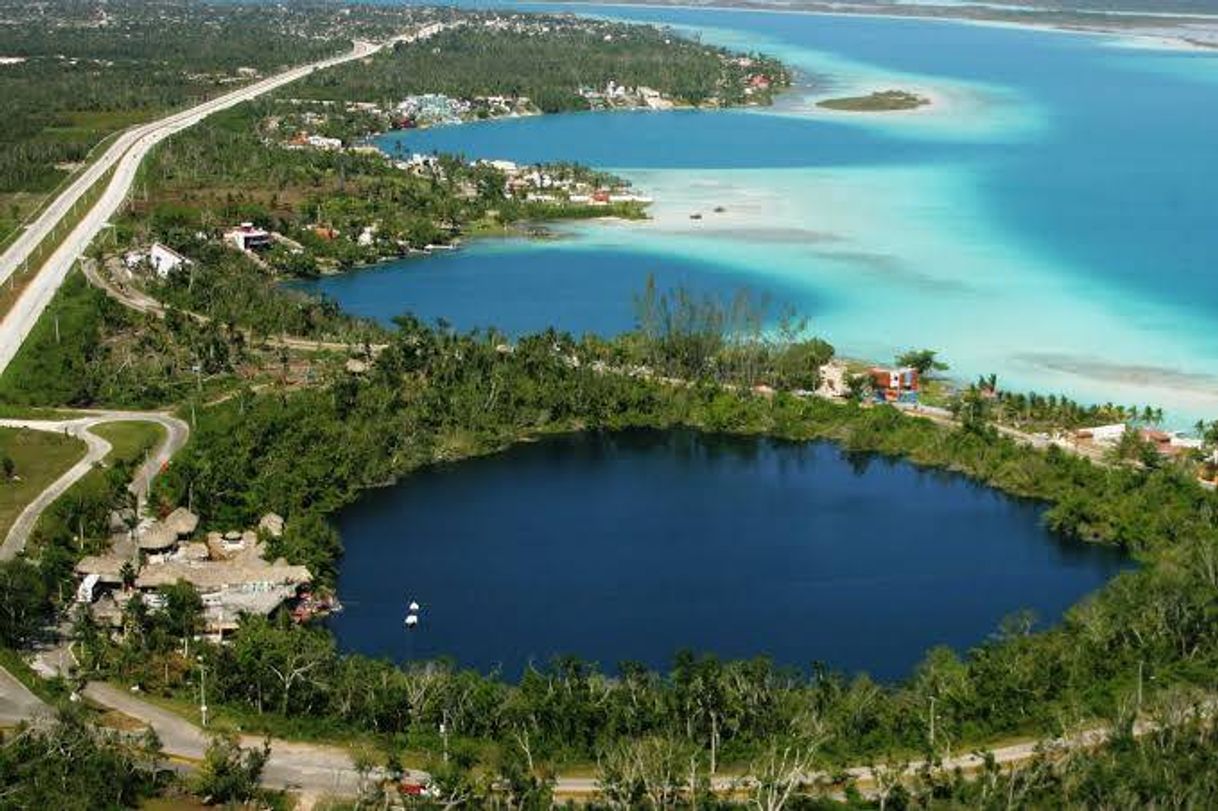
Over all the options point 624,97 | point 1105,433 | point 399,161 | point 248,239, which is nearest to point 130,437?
point 248,239

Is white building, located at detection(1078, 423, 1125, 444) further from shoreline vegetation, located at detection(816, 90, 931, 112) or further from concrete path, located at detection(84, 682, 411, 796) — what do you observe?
shoreline vegetation, located at detection(816, 90, 931, 112)

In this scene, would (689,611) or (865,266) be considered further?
(865,266)

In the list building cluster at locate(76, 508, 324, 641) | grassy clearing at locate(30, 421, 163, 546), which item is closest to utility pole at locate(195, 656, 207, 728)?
building cluster at locate(76, 508, 324, 641)

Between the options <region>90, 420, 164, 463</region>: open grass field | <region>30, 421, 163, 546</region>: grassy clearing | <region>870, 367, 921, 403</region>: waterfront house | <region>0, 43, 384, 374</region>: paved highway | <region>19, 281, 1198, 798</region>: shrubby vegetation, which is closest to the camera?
<region>19, 281, 1198, 798</region>: shrubby vegetation

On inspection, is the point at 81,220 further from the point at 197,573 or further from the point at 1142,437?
the point at 1142,437

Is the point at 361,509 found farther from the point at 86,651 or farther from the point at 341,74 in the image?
the point at 341,74

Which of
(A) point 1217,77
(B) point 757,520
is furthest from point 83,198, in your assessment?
(A) point 1217,77

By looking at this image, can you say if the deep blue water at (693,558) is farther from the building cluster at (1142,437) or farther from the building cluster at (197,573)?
the building cluster at (1142,437)
